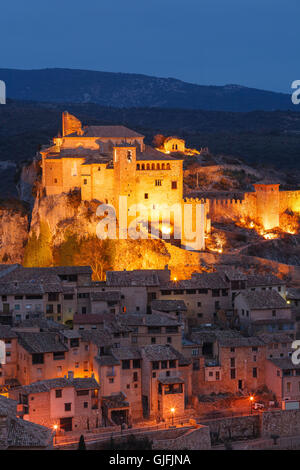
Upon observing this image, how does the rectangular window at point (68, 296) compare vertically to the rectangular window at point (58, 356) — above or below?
above

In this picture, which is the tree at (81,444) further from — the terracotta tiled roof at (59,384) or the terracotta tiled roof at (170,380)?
the terracotta tiled roof at (170,380)

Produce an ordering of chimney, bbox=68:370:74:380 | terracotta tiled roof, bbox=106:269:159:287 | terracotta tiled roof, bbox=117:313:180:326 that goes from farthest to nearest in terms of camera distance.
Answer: terracotta tiled roof, bbox=106:269:159:287 < terracotta tiled roof, bbox=117:313:180:326 < chimney, bbox=68:370:74:380

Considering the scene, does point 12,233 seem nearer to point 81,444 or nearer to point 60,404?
point 60,404

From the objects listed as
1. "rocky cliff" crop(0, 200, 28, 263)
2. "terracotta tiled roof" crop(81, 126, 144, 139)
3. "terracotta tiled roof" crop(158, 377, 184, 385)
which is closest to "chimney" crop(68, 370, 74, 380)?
"terracotta tiled roof" crop(158, 377, 184, 385)

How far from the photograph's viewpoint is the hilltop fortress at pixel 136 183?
4881 cm

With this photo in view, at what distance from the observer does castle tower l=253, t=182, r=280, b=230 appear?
175 ft

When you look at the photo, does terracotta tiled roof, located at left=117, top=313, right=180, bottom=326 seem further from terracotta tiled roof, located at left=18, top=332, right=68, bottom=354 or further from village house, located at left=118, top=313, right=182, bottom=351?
terracotta tiled roof, located at left=18, top=332, right=68, bottom=354

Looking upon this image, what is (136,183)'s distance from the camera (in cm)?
4906

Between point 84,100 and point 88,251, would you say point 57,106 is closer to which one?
point 84,100

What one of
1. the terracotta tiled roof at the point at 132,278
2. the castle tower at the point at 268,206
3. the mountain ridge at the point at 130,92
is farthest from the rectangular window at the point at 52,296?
the mountain ridge at the point at 130,92

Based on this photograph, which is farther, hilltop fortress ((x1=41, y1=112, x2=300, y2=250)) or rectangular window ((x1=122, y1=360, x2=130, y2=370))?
hilltop fortress ((x1=41, y1=112, x2=300, y2=250))

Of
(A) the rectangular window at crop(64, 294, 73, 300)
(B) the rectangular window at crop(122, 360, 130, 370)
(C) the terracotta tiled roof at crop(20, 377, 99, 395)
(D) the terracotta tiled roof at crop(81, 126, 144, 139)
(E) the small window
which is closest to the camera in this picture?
(C) the terracotta tiled roof at crop(20, 377, 99, 395)

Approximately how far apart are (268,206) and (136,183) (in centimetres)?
894

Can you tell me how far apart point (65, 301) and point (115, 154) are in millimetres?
11661
